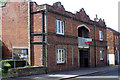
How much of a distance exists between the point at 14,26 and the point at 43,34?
154 inches

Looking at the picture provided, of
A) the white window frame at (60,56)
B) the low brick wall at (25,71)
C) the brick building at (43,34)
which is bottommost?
the low brick wall at (25,71)

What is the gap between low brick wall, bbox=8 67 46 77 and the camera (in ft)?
46.7

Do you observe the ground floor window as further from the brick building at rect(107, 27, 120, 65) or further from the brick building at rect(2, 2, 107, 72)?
the brick building at rect(107, 27, 120, 65)

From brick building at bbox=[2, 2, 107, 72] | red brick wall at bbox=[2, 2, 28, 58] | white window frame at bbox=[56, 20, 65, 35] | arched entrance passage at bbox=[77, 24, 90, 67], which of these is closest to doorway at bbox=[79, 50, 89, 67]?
arched entrance passage at bbox=[77, 24, 90, 67]

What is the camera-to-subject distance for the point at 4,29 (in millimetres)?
20078

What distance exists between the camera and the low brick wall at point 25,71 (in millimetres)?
14239

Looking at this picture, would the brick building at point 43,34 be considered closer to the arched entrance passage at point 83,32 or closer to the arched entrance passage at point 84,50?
the arched entrance passage at point 84,50

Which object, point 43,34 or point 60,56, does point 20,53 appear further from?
point 60,56

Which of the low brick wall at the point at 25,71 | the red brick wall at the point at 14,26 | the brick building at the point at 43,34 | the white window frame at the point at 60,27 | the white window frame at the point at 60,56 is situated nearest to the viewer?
the low brick wall at the point at 25,71

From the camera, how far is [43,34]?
17.5m

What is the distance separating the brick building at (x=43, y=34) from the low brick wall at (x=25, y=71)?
83 centimetres

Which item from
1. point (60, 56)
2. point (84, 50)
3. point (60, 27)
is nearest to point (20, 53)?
point (60, 56)

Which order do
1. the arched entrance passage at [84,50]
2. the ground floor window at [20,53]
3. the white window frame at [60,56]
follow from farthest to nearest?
the arched entrance passage at [84,50]
the white window frame at [60,56]
the ground floor window at [20,53]

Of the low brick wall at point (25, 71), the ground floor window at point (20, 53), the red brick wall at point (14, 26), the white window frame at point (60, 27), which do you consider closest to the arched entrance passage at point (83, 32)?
the white window frame at point (60, 27)
